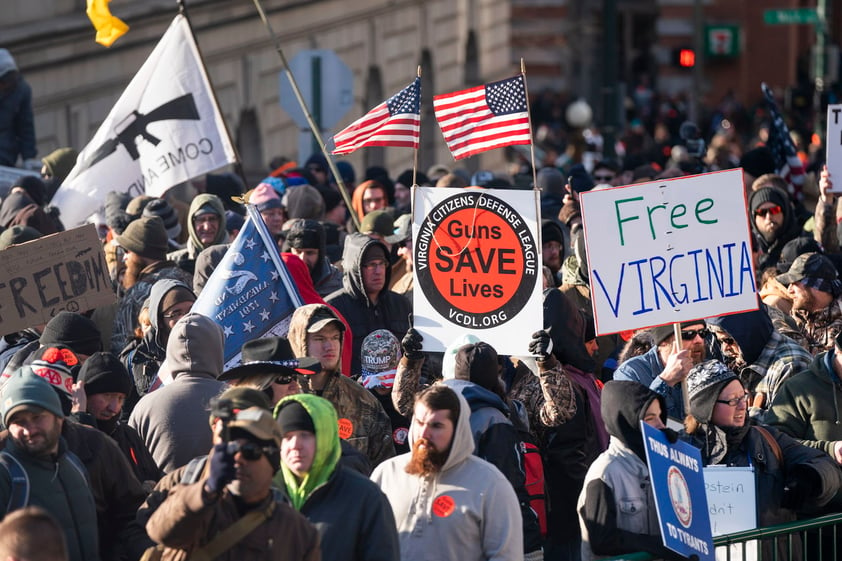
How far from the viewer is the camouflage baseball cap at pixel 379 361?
8047 mm

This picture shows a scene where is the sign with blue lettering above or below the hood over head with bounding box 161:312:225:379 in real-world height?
below

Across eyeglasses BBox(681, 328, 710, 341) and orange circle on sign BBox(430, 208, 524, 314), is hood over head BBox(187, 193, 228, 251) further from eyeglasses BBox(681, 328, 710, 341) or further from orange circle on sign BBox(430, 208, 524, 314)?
eyeglasses BBox(681, 328, 710, 341)

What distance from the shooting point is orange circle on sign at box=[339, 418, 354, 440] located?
7.28 metres

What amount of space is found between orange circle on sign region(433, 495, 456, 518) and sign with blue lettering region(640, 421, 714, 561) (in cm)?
72

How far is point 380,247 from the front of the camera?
29.8 feet

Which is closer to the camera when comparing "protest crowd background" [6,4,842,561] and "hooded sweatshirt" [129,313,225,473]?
"protest crowd background" [6,4,842,561]

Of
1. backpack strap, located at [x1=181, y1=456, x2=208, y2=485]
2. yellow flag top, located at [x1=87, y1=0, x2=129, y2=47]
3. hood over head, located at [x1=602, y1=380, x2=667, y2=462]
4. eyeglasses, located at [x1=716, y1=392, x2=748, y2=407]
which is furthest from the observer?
yellow flag top, located at [x1=87, y1=0, x2=129, y2=47]

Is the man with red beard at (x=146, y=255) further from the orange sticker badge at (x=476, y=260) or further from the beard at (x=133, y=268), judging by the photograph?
the orange sticker badge at (x=476, y=260)

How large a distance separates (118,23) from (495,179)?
3.44 metres

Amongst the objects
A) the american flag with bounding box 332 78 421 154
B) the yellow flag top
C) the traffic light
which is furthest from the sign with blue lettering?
the traffic light

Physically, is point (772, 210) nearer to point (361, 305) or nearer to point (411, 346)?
point (361, 305)

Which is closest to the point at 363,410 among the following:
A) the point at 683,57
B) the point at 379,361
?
the point at 379,361

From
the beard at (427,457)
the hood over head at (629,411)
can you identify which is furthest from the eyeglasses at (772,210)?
the beard at (427,457)

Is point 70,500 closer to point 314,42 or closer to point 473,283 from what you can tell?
point 473,283
